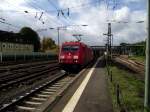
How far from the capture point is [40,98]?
14102 mm

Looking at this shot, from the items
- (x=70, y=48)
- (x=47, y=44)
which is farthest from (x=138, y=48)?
(x=70, y=48)

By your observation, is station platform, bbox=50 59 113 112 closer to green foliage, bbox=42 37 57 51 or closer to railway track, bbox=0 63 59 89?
railway track, bbox=0 63 59 89

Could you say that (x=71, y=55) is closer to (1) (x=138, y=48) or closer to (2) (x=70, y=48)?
(2) (x=70, y=48)

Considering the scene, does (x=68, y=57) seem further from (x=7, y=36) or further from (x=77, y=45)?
(x=7, y=36)

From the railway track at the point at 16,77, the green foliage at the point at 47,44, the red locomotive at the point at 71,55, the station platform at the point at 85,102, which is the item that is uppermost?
the green foliage at the point at 47,44

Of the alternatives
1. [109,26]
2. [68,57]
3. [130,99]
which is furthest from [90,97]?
[109,26]

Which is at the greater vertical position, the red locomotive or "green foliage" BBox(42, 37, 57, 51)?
"green foliage" BBox(42, 37, 57, 51)

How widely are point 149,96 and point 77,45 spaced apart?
24252 mm

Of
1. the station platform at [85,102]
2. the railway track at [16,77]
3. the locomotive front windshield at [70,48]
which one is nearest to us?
the station platform at [85,102]

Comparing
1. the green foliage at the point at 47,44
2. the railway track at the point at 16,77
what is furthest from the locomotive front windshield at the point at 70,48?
the green foliage at the point at 47,44

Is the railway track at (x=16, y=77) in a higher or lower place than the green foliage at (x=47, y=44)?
lower

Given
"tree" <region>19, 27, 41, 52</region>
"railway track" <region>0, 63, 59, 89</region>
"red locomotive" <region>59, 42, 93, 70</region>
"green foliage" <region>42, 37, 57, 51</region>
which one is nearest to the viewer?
"railway track" <region>0, 63, 59, 89</region>

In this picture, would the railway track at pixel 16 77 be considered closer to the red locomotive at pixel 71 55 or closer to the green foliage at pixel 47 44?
the red locomotive at pixel 71 55

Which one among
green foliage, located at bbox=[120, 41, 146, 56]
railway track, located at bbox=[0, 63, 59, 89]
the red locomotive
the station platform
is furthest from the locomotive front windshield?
green foliage, located at bbox=[120, 41, 146, 56]
